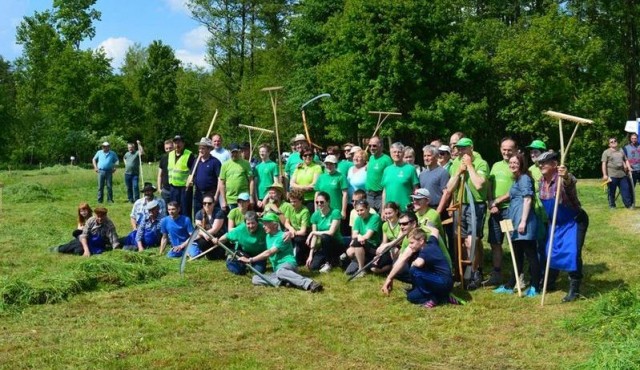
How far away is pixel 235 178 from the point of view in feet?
36.4

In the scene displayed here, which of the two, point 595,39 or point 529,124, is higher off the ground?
point 595,39

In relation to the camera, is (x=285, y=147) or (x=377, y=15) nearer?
(x=377, y=15)

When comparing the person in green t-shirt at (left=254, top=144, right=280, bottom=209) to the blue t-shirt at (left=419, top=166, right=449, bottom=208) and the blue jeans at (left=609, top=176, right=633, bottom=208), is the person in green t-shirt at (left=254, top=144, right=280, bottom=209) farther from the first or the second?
the blue jeans at (left=609, top=176, right=633, bottom=208)

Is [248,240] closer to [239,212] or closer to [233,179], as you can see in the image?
[239,212]

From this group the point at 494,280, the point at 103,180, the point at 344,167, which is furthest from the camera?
the point at 103,180

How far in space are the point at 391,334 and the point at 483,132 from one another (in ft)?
104

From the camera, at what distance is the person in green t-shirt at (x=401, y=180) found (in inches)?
374

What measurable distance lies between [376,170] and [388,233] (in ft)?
4.10

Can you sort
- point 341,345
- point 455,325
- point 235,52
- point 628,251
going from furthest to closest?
point 235,52
point 628,251
point 455,325
point 341,345

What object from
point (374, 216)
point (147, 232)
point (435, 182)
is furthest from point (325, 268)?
point (147, 232)

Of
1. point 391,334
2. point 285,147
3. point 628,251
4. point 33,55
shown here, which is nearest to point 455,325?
point 391,334

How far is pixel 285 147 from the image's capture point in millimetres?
42250

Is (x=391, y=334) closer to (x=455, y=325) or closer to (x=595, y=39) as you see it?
(x=455, y=325)

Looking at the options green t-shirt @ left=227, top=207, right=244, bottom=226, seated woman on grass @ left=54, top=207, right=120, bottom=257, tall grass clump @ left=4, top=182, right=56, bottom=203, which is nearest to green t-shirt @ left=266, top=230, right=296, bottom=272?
green t-shirt @ left=227, top=207, right=244, bottom=226
